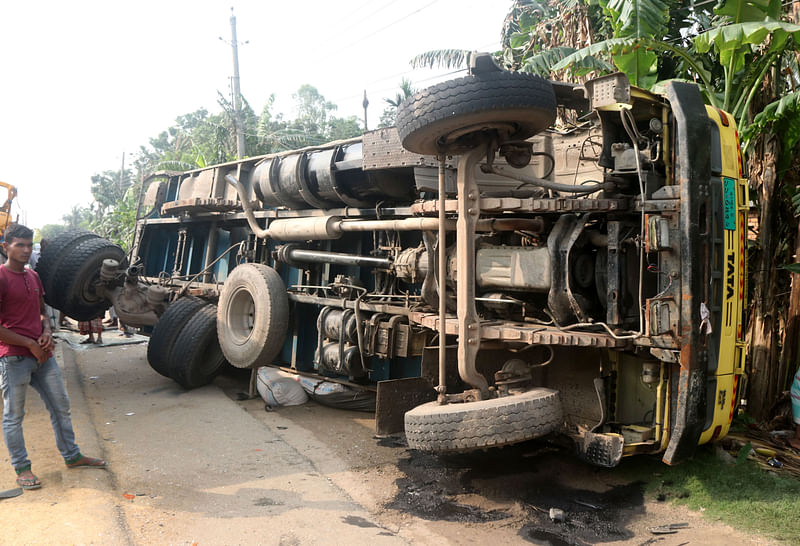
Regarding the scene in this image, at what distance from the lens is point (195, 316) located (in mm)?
7133

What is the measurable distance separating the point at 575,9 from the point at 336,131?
28368mm

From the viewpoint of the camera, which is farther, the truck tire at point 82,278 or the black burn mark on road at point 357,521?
the truck tire at point 82,278

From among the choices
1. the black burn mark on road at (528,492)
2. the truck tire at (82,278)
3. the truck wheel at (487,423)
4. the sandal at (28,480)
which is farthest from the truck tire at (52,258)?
the truck wheel at (487,423)

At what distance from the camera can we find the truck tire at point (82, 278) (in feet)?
25.9

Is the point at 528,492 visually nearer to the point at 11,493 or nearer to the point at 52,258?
the point at 11,493

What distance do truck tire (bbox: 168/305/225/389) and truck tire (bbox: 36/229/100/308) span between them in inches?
87.6

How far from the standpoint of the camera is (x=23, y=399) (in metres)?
4.21

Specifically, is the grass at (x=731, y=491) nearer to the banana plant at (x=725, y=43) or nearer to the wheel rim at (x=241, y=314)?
the banana plant at (x=725, y=43)

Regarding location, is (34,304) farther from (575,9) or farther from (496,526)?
(575,9)

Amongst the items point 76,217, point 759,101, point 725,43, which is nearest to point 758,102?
point 759,101

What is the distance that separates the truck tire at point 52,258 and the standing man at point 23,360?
3.86 metres

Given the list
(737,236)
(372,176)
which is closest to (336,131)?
(372,176)

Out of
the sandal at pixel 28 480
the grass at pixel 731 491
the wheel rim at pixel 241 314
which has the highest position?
the wheel rim at pixel 241 314

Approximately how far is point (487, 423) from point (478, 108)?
1.87 m
